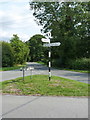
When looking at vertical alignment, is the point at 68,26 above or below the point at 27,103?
above

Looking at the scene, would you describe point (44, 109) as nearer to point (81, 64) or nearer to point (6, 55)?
point (81, 64)

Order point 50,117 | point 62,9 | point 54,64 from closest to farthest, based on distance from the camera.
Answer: point 50,117 < point 62,9 < point 54,64

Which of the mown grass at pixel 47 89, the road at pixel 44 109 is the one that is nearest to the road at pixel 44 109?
the road at pixel 44 109

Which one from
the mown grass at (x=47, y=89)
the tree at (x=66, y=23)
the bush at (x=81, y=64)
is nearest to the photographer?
the mown grass at (x=47, y=89)

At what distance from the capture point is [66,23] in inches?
1061

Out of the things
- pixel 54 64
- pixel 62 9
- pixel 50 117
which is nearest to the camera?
pixel 50 117

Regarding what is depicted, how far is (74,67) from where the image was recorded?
23.0 m

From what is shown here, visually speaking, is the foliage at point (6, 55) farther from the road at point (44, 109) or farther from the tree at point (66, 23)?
the road at point (44, 109)

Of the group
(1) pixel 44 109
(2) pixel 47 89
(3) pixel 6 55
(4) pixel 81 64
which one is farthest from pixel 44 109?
(3) pixel 6 55

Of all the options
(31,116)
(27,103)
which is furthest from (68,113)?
(27,103)

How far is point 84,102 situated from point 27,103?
5.68ft

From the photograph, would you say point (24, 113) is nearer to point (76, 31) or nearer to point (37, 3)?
point (76, 31)

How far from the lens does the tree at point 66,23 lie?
24938mm

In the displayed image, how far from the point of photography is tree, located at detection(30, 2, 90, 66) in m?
24.9
